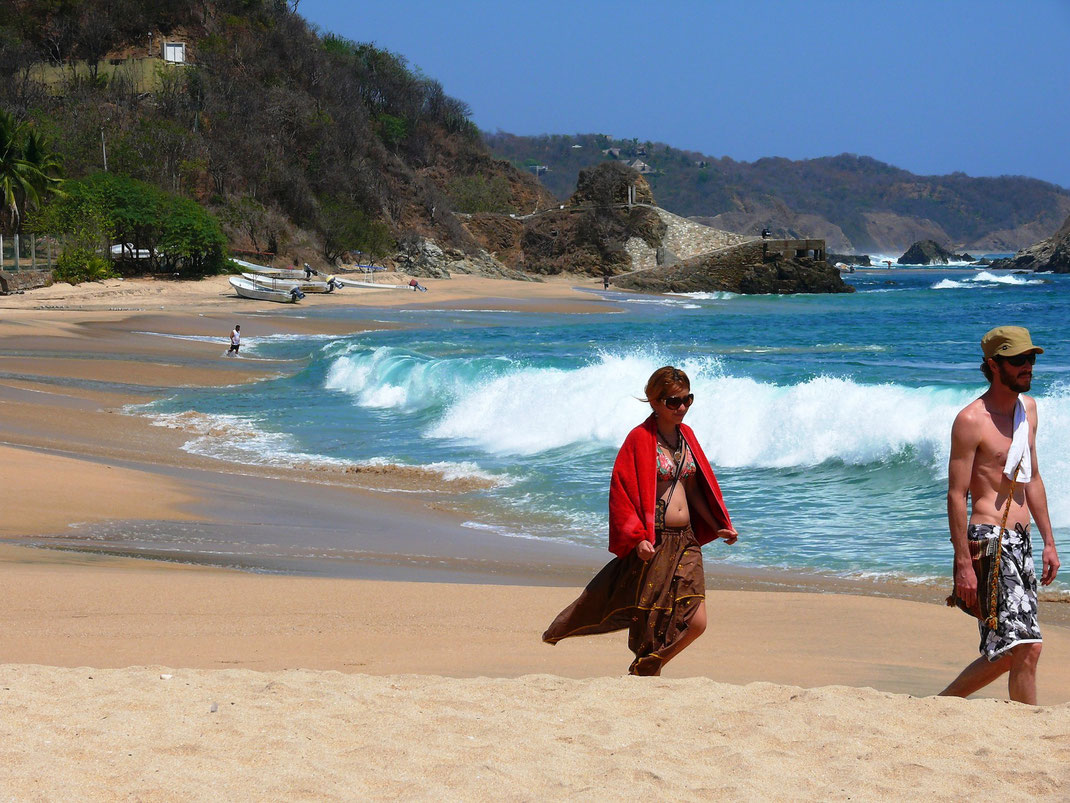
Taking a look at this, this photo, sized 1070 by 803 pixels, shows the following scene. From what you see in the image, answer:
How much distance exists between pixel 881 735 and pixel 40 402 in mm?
16691

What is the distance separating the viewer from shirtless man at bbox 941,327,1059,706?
4.57 meters

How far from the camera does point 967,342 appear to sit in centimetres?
3366

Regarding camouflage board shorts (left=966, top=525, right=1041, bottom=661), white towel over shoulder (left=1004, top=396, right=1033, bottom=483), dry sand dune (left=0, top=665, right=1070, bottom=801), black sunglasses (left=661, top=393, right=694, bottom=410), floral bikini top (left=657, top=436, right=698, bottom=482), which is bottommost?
dry sand dune (left=0, top=665, right=1070, bottom=801)

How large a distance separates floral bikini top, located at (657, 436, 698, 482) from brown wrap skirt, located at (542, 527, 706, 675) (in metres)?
0.24

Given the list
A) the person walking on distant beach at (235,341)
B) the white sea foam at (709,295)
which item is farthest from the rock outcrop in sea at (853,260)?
the person walking on distant beach at (235,341)

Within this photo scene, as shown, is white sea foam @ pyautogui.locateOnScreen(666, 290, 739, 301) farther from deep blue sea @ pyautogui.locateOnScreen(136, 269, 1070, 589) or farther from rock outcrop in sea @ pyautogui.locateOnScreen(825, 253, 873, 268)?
rock outcrop in sea @ pyautogui.locateOnScreen(825, 253, 873, 268)

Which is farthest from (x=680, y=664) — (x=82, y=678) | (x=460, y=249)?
(x=460, y=249)

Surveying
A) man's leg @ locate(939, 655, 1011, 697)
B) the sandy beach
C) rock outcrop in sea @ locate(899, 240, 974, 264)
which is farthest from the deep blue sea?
rock outcrop in sea @ locate(899, 240, 974, 264)

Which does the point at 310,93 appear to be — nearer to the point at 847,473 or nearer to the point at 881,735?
the point at 847,473

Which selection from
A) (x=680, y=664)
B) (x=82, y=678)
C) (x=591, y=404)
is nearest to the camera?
(x=82, y=678)

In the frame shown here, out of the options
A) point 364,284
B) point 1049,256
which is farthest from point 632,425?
point 1049,256

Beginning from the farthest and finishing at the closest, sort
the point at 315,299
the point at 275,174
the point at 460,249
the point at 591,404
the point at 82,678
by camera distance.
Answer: the point at 460,249 < the point at 275,174 < the point at 315,299 < the point at 591,404 < the point at 82,678

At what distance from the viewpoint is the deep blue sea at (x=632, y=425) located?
1084 cm

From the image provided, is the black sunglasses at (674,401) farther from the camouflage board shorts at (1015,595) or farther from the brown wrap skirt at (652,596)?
the camouflage board shorts at (1015,595)
